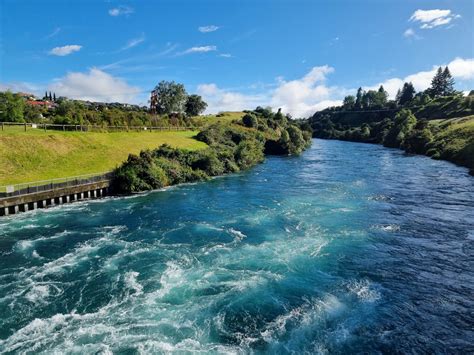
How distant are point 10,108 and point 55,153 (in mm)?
32599

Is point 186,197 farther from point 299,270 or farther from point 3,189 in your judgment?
point 299,270

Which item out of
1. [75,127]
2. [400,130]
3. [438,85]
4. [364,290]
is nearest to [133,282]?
[364,290]

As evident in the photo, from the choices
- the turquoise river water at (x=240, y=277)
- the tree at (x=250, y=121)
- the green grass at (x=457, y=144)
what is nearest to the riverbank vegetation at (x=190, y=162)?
the turquoise river water at (x=240, y=277)

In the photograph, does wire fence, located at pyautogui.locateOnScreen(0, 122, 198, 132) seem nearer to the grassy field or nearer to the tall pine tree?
the grassy field

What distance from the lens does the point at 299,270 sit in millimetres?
22031

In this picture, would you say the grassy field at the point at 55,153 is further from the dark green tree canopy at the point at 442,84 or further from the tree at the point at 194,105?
the dark green tree canopy at the point at 442,84

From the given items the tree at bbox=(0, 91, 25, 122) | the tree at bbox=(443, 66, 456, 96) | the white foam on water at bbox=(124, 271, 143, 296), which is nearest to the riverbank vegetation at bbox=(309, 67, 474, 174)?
the tree at bbox=(443, 66, 456, 96)

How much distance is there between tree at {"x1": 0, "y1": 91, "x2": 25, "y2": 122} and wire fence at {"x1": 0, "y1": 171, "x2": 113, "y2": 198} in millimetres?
37327

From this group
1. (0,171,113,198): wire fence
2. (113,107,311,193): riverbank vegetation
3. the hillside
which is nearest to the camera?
(0,171,113,198): wire fence

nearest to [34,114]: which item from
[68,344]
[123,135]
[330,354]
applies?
[123,135]

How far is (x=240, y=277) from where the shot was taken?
2109 centimetres

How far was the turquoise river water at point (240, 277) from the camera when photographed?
1538cm

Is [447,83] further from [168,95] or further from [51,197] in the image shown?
[51,197]

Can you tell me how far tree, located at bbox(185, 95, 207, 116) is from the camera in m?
151
